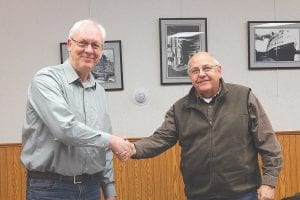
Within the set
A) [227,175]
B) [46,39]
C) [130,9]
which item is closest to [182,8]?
[130,9]

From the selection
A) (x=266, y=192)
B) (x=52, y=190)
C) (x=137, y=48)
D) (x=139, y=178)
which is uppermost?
(x=137, y=48)

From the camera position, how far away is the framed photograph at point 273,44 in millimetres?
3662

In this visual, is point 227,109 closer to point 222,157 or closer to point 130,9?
point 222,157

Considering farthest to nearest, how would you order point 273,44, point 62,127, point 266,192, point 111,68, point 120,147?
point 273,44, point 111,68, point 266,192, point 120,147, point 62,127

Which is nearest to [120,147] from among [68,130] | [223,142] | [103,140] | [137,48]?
[103,140]

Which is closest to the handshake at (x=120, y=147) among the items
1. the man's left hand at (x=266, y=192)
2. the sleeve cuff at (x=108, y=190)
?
the sleeve cuff at (x=108, y=190)

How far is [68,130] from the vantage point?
182cm

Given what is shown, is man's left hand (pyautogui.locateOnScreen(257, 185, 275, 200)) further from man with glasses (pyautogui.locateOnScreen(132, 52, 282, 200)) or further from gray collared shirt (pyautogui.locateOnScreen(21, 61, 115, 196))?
gray collared shirt (pyautogui.locateOnScreen(21, 61, 115, 196))

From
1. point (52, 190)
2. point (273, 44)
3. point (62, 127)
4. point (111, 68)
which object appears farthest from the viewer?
point (273, 44)

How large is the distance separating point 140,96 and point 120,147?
5.18ft

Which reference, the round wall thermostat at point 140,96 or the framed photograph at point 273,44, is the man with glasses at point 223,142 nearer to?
the round wall thermostat at point 140,96

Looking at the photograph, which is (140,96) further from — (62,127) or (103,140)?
(62,127)

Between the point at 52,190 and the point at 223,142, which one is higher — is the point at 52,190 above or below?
below

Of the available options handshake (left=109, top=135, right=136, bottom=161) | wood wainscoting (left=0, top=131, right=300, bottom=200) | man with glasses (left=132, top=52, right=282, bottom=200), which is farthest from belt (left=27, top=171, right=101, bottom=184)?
wood wainscoting (left=0, top=131, right=300, bottom=200)
